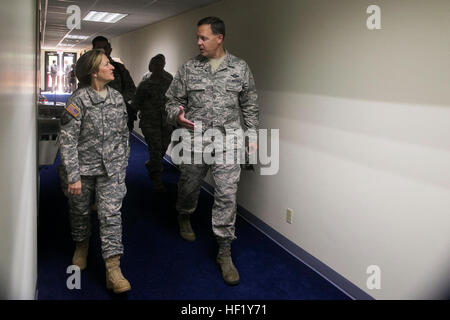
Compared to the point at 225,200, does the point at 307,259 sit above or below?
below

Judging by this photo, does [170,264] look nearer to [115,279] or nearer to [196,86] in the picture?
[115,279]

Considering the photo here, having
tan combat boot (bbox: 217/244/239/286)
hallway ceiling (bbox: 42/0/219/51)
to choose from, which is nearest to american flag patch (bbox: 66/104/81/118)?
tan combat boot (bbox: 217/244/239/286)

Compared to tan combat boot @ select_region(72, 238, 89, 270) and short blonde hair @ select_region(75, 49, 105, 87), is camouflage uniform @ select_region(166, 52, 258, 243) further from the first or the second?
tan combat boot @ select_region(72, 238, 89, 270)

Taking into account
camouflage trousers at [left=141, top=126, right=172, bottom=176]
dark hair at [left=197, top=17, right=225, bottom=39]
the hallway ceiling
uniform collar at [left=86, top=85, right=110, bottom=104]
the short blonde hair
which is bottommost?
camouflage trousers at [left=141, top=126, right=172, bottom=176]

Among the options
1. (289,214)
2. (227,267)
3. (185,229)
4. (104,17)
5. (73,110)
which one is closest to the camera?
(73,110)

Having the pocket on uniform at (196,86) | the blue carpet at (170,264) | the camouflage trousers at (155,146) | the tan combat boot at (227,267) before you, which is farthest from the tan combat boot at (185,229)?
the camouflage trousers at (155,146)

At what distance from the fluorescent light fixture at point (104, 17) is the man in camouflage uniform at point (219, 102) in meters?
3.25

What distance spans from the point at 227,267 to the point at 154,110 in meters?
2.25

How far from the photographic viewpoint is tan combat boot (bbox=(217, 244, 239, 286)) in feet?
8.23

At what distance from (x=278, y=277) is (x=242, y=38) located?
2066 millimetres

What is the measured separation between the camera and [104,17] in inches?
233

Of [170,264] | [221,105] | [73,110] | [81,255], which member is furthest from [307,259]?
[73,110]

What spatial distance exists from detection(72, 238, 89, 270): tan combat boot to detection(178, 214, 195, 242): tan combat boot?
0.78m

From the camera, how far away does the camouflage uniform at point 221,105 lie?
105 inches
